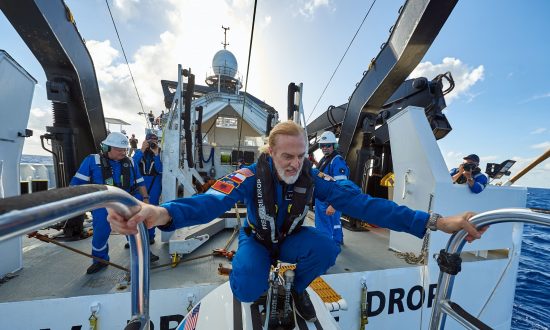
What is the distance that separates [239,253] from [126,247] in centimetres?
257

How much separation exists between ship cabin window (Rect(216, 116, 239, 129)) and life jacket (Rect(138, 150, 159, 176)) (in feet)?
17.3

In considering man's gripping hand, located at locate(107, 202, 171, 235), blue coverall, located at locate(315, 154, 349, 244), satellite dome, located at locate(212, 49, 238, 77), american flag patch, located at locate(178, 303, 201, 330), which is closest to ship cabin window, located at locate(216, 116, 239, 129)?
satellite dome, located at locate(212, 49, 238, 77)

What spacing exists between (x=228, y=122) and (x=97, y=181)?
259 inches

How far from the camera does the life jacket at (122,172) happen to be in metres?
2.77

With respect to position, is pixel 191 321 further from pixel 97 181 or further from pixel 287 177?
pixel 97 181

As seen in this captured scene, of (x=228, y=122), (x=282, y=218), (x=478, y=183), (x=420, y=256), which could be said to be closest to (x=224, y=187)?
(x=282, y=218)

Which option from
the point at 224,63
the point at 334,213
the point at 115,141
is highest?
the point at 224,63

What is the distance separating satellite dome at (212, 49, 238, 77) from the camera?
11.0m

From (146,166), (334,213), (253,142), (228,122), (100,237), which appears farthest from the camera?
(228,122)

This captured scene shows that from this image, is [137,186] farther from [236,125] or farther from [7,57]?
[236,125]

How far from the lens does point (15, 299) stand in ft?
6.15

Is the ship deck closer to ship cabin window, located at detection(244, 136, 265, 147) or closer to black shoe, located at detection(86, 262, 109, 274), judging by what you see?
black shoe, located at detection(86, 262, 109, 274)

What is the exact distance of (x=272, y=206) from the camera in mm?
1476

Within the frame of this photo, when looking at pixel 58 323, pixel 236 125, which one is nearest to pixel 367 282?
pixel 58 323
